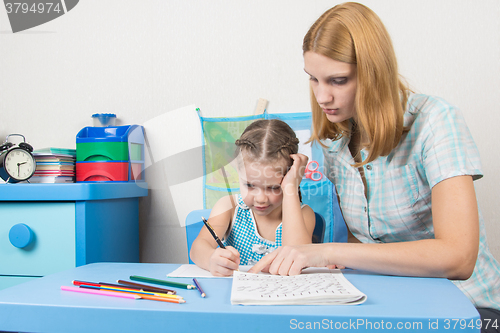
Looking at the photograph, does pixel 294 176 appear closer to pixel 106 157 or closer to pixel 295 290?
pixel 295 290

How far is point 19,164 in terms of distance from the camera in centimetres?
139

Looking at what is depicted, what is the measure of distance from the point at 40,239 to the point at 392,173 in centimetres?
109

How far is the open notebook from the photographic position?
1.56 feet

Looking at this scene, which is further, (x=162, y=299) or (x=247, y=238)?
(x=247, y=238)

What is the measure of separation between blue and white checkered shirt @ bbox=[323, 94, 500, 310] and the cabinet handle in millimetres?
985

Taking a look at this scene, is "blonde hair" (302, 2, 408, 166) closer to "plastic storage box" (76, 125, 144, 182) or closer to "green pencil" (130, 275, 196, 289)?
"green pencil" (130, 275, 196, 289)

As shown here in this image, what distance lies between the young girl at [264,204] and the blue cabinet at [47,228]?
41cm

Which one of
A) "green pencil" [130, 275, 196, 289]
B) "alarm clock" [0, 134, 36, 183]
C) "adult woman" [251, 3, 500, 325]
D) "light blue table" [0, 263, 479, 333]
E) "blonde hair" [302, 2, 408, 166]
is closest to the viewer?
"light blue table" [0, 263, 479, 333]

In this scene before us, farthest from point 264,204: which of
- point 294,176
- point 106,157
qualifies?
point 106,157

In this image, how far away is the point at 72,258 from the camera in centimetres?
120

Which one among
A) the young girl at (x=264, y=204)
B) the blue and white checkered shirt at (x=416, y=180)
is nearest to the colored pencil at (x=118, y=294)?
the young girl at (x=264, y=204)

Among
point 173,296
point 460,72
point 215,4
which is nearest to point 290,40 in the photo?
point 215,4

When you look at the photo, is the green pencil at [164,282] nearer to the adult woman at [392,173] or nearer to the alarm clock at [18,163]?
the adult woman at [392,173]

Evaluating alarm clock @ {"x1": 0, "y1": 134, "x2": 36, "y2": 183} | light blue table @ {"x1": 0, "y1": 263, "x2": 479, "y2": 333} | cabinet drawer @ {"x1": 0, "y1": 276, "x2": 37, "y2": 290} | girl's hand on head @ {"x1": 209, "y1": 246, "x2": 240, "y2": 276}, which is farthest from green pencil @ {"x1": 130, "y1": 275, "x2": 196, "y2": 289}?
alarm clock @ {"x1": 0, "y1": 134, "x2": 36, "y2": 183}
